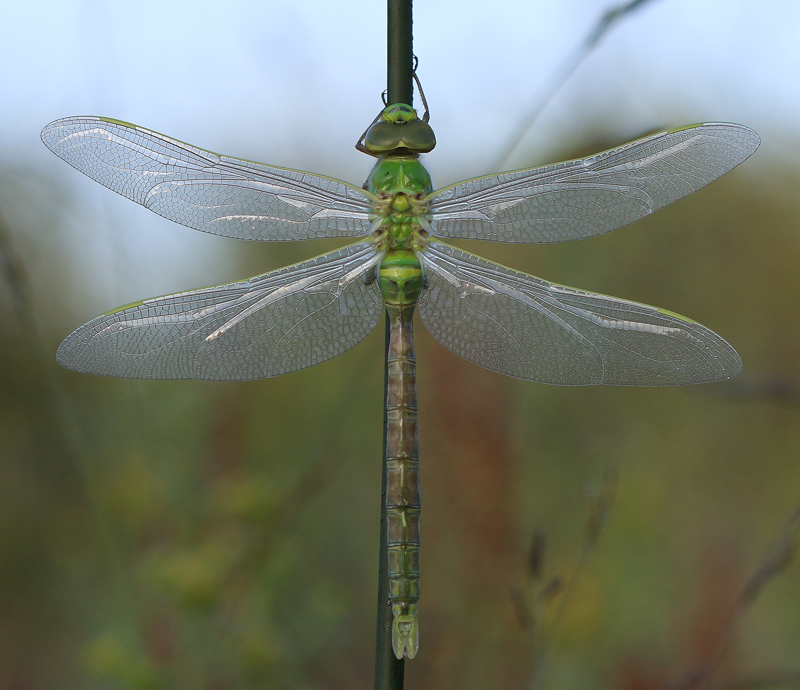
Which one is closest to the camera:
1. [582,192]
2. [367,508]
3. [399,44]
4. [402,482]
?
[399,44]

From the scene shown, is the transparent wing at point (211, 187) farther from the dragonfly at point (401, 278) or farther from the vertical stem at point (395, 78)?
the vertical stem at point (395, 78)

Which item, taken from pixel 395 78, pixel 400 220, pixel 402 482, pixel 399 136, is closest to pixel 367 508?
pixel 402 482

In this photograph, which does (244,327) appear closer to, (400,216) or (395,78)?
(400,216)

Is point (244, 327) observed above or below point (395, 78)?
below

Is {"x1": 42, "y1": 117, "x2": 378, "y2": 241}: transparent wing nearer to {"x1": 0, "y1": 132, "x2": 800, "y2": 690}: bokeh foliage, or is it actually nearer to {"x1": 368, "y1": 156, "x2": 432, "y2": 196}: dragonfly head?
{"x1": 368, "y1": 156, "x2": 432, "y2": 196}: dragonfly head

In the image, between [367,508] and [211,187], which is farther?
[367,508]

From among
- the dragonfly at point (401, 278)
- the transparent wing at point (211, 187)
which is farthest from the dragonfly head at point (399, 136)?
the transparent wing at point (211, 187)

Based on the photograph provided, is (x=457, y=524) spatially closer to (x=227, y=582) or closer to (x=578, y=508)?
(x=578, y=508)
